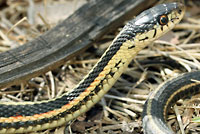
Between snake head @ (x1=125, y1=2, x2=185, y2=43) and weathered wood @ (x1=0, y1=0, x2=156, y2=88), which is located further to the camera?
weathered wood @ (x1=0, y1=0, x2=156, y2=88)

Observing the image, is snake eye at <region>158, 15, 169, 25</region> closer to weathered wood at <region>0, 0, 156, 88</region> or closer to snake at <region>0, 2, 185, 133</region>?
snake at <region>0, 2, 185, 133</region>

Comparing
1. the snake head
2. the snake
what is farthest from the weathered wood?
the snake head

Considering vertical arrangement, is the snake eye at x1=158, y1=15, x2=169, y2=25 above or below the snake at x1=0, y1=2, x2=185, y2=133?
above

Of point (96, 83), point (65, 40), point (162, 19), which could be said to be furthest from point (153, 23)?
point (65, 40)

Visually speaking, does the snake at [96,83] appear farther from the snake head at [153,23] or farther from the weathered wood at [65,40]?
the weathered wood at [65,40]

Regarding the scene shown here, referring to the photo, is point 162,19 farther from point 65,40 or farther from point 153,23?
point 65,40

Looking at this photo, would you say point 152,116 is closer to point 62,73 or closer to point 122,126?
point 122,126

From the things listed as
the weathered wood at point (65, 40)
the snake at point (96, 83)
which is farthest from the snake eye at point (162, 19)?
the weathered wood at point (65, 40)
